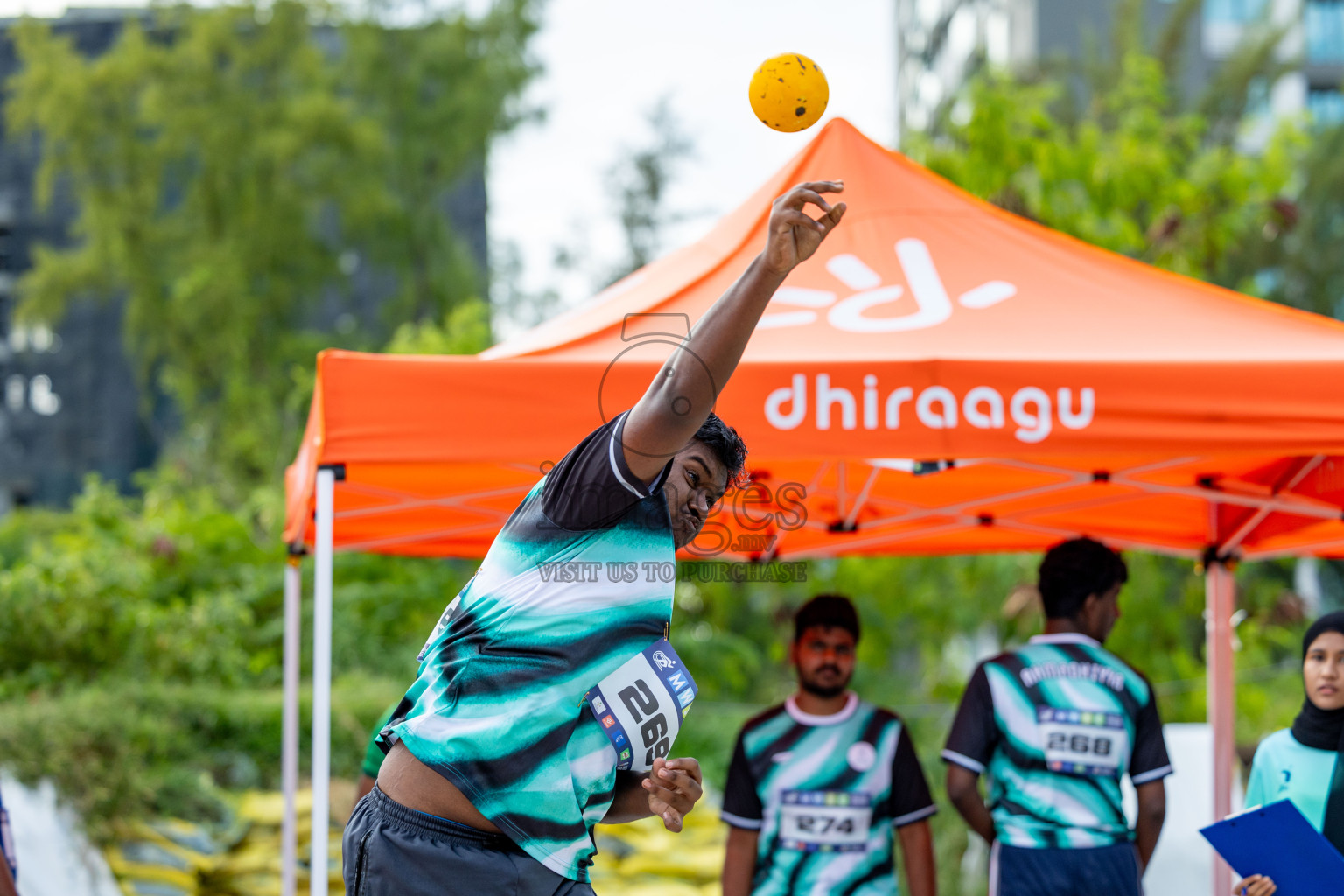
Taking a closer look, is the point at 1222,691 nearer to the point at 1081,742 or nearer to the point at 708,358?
the point at 1081,742

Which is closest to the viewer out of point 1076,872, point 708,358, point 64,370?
point 708,358

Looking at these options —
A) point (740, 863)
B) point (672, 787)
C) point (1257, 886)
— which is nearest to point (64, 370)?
point (740, 863)

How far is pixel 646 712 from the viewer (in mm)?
2027

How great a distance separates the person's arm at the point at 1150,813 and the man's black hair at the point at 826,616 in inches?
37.2

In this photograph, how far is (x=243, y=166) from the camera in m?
20.4

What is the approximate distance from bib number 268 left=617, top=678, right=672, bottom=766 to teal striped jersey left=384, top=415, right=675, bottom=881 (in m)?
0.05

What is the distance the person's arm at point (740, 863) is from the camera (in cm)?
396

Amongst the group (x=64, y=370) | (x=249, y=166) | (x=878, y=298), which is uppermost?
(x=249, y=166)

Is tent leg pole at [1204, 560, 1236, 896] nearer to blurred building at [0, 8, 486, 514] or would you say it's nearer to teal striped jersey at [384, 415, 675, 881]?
teal striped jersey at [384, 415, 675, 881]

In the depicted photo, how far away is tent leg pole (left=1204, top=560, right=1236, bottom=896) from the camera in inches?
186

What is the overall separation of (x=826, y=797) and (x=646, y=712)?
6.63 feet

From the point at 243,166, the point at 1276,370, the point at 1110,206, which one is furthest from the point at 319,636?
the point at 243,166

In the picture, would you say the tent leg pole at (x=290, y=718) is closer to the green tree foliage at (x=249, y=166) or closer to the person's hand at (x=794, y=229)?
the person's hand at (x=794, y=229)

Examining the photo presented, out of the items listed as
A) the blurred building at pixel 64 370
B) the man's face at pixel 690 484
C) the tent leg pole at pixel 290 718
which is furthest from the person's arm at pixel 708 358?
the blurred building at pixel 64 370
